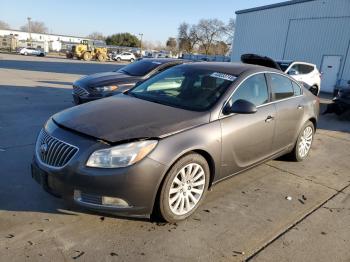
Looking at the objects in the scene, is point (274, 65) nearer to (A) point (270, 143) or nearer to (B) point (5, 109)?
(A) point (270, 143)

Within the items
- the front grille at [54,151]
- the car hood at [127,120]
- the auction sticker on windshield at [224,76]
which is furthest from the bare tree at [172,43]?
the front grille at [54,151]

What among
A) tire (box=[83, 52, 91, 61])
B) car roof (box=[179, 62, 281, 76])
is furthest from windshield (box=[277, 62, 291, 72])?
tire (box=[83, 52, 91, 61])

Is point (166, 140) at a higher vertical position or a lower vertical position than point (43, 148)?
higher

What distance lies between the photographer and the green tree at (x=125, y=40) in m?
96.3

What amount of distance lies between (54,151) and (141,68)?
614 cm

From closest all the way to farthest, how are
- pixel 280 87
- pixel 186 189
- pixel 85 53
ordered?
pixel 186 189 → pixel 280 87 → pixel 85 53

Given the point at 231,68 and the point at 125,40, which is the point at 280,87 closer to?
the point at 231,68

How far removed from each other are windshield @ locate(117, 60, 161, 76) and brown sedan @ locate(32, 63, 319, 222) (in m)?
4.07

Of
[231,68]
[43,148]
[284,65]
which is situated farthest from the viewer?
[284,65]

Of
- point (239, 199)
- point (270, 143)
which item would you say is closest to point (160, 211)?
point (239, 199)

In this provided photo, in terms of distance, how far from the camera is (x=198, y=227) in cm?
341

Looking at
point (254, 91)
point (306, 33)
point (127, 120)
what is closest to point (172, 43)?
point (306, 33)

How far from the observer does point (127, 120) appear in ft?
A: 11.3

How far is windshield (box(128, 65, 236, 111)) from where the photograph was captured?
3961mm
